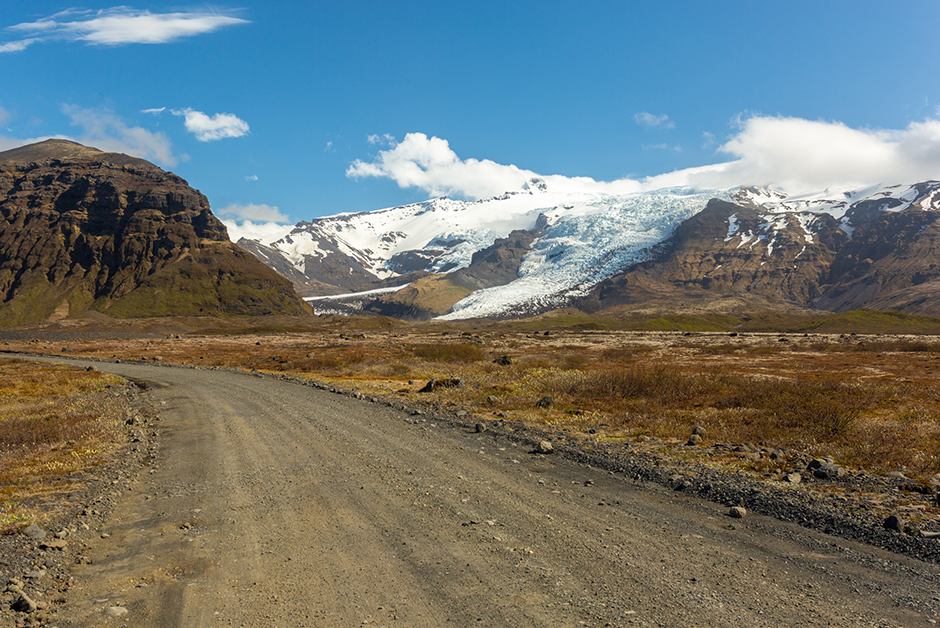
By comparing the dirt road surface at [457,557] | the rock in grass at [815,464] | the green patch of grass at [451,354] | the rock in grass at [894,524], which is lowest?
the green patch of grass at [451,354]

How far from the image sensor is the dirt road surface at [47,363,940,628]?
631 centimetres

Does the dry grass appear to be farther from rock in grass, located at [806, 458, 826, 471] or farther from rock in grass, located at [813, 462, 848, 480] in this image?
rock in grass, located at [806, 458, 826, 471]

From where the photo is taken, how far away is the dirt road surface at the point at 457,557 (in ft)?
20.7

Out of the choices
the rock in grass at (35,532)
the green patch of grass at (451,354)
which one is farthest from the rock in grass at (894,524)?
the green patch of grass at (451,354)

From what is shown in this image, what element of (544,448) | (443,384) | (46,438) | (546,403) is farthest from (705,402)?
(46,438)

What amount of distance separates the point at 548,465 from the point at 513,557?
18.7 ft

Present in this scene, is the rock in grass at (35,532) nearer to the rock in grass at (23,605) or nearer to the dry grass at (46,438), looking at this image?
the dry grass at (46,438)

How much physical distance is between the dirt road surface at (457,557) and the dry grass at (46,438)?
1.96 m

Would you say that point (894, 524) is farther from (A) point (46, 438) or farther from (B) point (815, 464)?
(A) point (46, 438)

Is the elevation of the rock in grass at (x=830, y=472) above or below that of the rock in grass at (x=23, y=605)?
below

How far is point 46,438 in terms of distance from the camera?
640 inches

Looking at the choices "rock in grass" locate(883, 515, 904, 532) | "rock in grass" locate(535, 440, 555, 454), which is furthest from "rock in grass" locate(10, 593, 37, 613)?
"rock in grass" locate(883, 515, 904, 532)

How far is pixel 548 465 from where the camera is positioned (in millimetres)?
13336

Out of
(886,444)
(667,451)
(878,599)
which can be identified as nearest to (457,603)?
(878,599)
